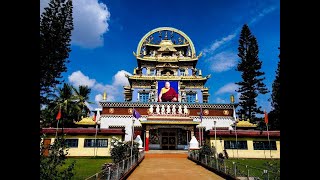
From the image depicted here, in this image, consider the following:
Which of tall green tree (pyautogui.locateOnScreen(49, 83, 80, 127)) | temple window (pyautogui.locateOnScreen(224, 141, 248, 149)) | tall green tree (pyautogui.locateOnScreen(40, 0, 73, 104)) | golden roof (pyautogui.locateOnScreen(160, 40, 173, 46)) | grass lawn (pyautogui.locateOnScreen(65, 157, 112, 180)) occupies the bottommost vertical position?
grass lawn (pyautogui.locateOnScreen(65, 157, 112, 180))

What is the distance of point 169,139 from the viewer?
108 ft

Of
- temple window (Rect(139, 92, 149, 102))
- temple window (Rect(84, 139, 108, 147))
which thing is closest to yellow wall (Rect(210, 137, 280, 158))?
temple window (Rect(84, 139, 108, 147))

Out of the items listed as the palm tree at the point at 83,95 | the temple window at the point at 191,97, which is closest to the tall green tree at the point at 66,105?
the palm tree at the point at 83,95

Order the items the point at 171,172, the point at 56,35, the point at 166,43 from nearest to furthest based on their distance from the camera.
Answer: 1. the point at 171,172
2. the point at 56,35
3. the point at 166,43

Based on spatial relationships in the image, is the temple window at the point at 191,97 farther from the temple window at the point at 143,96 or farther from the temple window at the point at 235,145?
Answer: the temple window at the point at 235,145

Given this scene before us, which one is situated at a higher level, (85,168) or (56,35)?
(56,35)

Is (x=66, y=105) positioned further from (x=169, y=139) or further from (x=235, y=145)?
(x=235, y=145)

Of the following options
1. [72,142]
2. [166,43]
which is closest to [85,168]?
[72,142]

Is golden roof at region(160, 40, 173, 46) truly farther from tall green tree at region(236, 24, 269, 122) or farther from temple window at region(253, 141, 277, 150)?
temple window at region(253, 141, 277, 150)

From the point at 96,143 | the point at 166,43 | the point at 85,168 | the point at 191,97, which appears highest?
the point at 166,43

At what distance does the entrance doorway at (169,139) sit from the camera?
32.7 meters

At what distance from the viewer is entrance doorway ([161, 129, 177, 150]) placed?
3269cm
